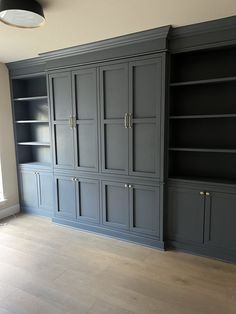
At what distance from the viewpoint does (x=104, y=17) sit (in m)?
2.15

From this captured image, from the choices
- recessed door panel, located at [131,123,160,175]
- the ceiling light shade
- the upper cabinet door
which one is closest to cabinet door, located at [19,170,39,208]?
the upper cabinet door

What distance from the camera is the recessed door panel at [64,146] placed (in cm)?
329

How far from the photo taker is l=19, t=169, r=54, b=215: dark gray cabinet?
12.3ft

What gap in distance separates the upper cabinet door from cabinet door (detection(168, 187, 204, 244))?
1083 millimetres

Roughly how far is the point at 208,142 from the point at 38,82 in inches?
112

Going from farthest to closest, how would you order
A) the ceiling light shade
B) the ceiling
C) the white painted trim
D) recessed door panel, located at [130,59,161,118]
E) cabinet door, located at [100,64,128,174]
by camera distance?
the white painted trim < cabinet door, located at [100,64,128,174] < recessed door panel, located at [130,59,161,118] < the ceiling < the ceiling light shade

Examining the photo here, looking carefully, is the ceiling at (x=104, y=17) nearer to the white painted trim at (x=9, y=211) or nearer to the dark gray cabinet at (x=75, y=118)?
the dark gray cabinet at (x=75, y=118)

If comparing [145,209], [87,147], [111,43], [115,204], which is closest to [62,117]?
[87,147]

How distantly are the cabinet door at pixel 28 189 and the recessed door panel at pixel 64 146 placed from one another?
28.2 inches

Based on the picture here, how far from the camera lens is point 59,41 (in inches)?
109

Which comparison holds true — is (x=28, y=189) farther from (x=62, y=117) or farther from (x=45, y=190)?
(x=62, y=117)

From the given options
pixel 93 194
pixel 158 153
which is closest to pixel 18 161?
pixel 93 194

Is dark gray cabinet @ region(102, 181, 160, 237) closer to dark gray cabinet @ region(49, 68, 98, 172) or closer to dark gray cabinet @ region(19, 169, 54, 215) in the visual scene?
dark gray cabinet @ region(49, 68, 98, 172)

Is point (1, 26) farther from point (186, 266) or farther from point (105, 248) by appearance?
point (186, 266)
